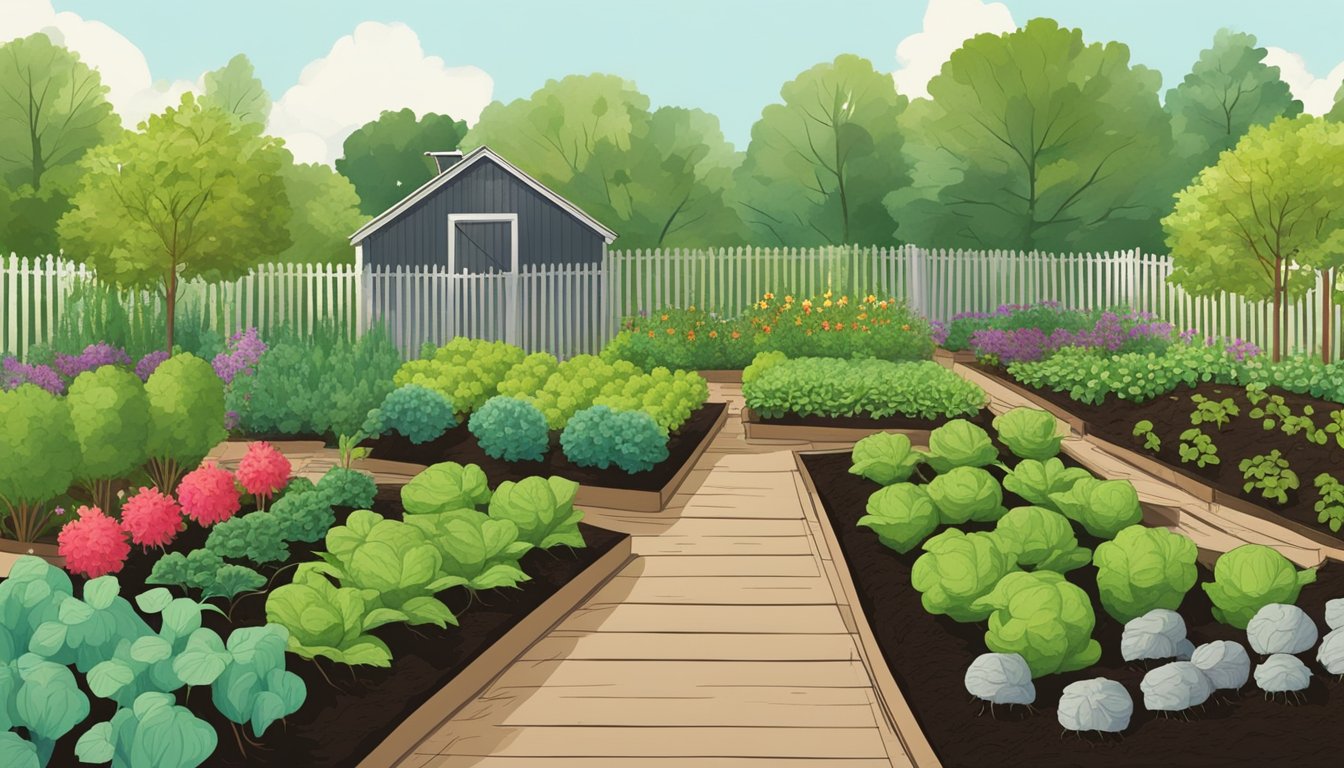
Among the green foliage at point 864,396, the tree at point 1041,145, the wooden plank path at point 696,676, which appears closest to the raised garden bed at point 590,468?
the wooden plank path at point 696,676

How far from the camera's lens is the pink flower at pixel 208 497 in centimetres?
636

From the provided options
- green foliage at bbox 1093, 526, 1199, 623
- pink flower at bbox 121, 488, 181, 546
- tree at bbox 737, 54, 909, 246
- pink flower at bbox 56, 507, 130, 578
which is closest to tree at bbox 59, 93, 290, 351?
pink flower at bbox 121, 488, 181, 546

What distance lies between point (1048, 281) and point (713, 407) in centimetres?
1081

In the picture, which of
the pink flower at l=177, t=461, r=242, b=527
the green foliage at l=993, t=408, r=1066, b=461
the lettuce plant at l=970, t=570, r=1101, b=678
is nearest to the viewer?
the lettuce plant at l=970, t=570, r=1101, b=678

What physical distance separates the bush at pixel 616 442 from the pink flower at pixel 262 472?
237cm

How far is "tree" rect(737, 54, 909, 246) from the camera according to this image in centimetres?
3459

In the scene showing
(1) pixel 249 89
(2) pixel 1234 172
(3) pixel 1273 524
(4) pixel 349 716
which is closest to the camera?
(4) pixel 349 716

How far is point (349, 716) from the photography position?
4336mm

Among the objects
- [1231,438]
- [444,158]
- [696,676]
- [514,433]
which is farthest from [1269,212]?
[444,158]

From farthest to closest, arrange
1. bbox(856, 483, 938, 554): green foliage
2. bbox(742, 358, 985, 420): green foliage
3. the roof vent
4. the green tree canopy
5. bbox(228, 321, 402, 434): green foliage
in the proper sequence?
the green tree canopy → the roof vent → bbox(742, 358, 985, 420): green foliage → bbox(228, 321, 402, 434): green foliage → bbox(856, 483, 938, 554): green foliage

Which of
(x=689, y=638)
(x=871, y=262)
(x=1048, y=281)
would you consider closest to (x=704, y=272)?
(x=871, y=262)

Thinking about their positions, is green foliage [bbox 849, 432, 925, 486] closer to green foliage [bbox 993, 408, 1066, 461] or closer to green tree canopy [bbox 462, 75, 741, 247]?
green foliage [bbox 993, 408, 1066, 461]

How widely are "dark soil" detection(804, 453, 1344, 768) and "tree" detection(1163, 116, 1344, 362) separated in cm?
1108

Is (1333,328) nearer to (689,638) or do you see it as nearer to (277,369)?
(277,369)
